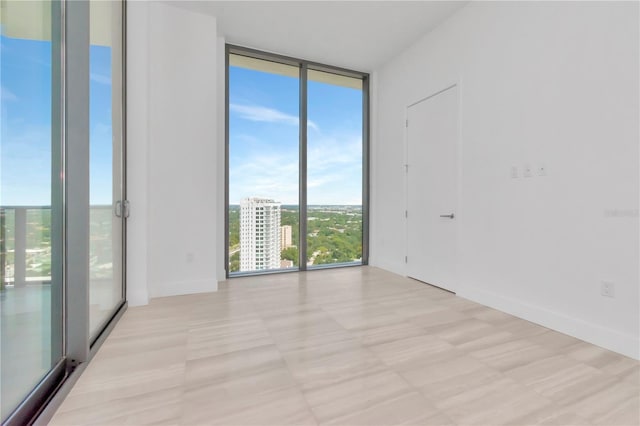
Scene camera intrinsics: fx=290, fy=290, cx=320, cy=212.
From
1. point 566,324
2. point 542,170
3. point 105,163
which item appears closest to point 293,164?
point 105,163

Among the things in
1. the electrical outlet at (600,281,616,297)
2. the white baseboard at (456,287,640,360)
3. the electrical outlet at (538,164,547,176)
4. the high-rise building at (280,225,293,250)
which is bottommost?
the white baseboard at (456,287,640,360)

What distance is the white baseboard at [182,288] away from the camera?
10.1 feet

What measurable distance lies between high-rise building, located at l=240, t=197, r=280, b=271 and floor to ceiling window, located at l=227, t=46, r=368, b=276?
0.01 m

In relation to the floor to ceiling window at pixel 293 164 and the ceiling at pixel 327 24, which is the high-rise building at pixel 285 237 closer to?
the floor to ceiling window at pixel 293 164

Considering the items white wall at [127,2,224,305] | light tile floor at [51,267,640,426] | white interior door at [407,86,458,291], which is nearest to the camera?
light tile floor at [51,267,640,426]

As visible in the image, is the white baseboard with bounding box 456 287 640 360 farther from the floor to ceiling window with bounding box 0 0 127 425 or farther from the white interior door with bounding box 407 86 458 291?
the floor to ceiling window with bounding box 0 0 127 425

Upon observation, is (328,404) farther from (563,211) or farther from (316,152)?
(316,152)

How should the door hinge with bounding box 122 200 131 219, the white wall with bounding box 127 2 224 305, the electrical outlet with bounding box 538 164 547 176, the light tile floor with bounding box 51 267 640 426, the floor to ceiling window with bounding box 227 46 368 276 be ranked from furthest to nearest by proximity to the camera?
1. the floor to ceiling window with bounding box 227 46 368 276
2. the white wall with bounding box 127 2 224 305
3. the door hinge with bounding box 122 200 131 219
4. the electrical outlet with bounding box 538 164 547 176
5. the light tile floor with bounding box 51 267 640 426

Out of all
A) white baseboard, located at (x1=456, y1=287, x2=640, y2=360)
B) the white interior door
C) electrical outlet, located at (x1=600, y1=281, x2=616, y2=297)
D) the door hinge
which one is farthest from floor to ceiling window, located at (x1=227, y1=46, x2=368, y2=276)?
electrical outlet, located at (x1=600, y1=281, x2=616, y2=297)

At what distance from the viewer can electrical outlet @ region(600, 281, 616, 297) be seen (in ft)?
6.42

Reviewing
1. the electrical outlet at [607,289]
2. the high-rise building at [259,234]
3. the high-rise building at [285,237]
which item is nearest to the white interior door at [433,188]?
the electrical outlet at [607,289]

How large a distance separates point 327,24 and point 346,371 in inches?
139

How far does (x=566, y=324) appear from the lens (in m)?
2.19

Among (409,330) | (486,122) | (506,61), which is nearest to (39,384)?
(409,330)
